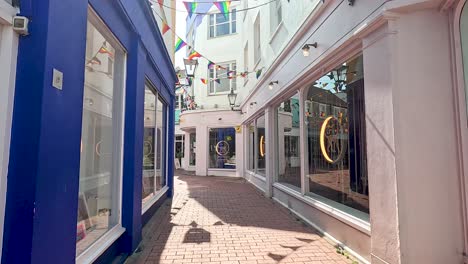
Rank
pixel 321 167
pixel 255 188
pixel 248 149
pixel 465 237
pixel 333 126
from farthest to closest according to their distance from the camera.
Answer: pixel 248 149
pixel 255 188
pixel 321 167
pixel 333 126
pixel 465 237

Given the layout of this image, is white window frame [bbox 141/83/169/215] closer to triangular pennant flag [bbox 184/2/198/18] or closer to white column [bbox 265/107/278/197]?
triangular pennant flag [bbox 184/2/198/18]

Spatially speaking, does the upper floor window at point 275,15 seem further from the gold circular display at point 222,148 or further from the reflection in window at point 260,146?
the gold circular display at point 222,148

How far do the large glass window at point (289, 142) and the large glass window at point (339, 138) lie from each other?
711 millimetres

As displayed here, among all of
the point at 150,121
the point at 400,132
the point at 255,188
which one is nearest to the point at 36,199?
the point at 400,132

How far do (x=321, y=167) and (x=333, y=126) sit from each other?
82 cm

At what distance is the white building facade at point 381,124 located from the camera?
9.38 feet

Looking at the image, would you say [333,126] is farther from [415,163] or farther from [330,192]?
[415,163]

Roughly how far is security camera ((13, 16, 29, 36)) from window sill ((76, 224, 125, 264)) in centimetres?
199

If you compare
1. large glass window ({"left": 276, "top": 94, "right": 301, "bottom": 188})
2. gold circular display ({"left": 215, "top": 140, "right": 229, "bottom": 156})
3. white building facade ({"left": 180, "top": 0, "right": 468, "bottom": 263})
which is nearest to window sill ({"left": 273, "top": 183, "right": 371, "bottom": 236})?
white building facade ({"left": 180, "top": 0, "right": 468, "bottom": 263})

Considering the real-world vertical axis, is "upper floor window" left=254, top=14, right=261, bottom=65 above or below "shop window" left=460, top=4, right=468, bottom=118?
above

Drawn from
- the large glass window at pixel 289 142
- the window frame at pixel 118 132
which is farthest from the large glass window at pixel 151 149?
the large glass window at pixel 289 142

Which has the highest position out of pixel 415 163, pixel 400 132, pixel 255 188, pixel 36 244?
pixel 400 132

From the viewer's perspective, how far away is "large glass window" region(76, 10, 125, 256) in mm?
3143

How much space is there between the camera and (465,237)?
2793 mm
